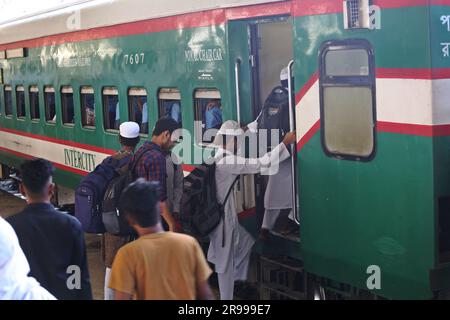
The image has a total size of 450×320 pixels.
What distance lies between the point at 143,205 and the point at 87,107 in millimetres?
6920

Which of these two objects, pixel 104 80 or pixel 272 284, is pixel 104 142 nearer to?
pixel 104 80

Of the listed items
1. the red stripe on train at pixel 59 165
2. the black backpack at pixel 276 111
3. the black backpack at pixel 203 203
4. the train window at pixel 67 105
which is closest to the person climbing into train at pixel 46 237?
the black backpack at pixel 203 203

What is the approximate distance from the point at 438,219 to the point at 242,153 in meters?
2.03

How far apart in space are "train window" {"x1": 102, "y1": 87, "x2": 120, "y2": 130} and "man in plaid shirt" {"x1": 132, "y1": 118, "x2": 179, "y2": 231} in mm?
3408

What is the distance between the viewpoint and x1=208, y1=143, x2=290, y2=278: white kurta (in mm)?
6367

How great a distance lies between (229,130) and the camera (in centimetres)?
673

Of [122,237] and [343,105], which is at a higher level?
[343,105]

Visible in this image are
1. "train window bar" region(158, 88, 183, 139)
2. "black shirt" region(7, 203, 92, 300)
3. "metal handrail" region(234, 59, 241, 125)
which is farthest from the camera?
"train window bar" region(158, 88, 183, 139)

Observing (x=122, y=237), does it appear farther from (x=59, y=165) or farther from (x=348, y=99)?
(x=59, y=165)

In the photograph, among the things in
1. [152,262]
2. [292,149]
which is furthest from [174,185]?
[152,262]


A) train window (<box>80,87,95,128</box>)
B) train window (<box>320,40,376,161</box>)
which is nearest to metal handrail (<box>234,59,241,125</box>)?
train window (<box>320,40,376,161</box>)

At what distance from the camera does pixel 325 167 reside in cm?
588

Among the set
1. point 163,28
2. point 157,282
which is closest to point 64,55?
point 163,28

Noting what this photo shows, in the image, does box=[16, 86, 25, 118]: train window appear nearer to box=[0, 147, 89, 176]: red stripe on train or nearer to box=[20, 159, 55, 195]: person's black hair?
box=[0, 147, 89, 176]: red stripe on train
